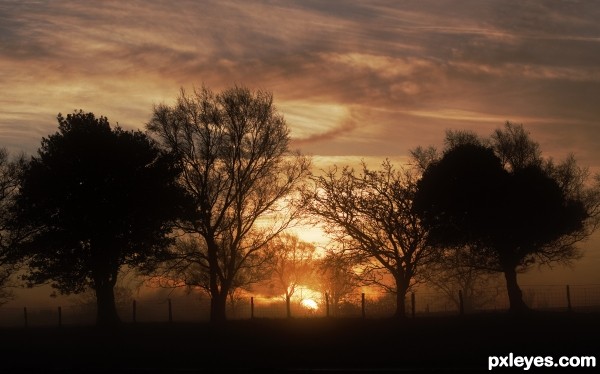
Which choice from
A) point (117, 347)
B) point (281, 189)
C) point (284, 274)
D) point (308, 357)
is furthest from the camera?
point (284, 274)

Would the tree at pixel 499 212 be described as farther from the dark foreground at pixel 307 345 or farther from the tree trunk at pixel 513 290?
the dark foreground at pixel 307 345

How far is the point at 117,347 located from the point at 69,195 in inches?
586

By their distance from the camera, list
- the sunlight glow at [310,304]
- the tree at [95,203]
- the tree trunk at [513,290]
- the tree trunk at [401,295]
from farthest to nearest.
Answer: the sunlight glow at [310,304], the tree trunk at [513,290], the tree trunk at [401,295], the tree at [95,203]

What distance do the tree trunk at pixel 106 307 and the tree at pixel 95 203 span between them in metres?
0.07

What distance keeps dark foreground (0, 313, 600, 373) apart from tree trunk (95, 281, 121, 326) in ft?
5.96

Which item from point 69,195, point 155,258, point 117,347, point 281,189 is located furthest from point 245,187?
point 117,347

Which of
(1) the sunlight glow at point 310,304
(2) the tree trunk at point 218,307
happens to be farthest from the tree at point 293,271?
(2) the tree trunk at point 218,307

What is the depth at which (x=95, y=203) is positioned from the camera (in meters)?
45.5

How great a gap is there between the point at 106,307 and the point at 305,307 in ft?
131

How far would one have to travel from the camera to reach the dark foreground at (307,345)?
82.0ft

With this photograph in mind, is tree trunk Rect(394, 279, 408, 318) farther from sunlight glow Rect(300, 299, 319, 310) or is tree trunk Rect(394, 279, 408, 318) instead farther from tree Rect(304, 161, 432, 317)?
sunlight glow Rect(300, 299, 319, 310)

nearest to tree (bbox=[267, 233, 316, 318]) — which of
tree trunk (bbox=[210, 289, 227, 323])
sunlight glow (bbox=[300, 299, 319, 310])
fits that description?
sunlight glow (bbox=[300, 299, 319, 310])

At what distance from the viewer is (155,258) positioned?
4894 cm

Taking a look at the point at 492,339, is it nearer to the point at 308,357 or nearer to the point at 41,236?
the point at 308,357
